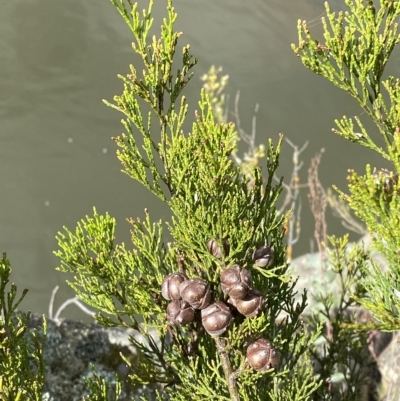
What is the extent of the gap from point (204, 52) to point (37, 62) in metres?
1.63

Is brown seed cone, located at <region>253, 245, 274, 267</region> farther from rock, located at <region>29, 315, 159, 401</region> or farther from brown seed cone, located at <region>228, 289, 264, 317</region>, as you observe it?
rock, located at <region>29, 315, 159, 401</region>

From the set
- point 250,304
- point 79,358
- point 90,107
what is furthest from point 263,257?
point 90,107

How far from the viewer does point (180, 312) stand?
2.78ft

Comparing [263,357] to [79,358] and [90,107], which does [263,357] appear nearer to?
[79,358]

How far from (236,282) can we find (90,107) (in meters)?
3.73

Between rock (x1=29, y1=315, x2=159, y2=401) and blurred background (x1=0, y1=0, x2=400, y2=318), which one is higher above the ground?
blurred background (x1=0, y1=0, x2=400, y2=318)

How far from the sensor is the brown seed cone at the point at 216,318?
2.70 feet

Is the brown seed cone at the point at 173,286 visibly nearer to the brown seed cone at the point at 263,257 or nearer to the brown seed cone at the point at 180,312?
the brown seed cone at the point at 180,312

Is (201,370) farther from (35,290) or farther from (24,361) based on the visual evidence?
(35,290)

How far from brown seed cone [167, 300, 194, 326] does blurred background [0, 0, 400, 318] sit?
132 inches

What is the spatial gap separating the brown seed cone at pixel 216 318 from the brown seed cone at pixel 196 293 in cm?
2

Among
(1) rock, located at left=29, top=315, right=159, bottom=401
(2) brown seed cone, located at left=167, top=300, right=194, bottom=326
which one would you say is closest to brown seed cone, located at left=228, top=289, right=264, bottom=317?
(2) brown seed cone, located at left=167, top=300, right=194, bottom=326

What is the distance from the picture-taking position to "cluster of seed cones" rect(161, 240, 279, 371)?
0.81 metres

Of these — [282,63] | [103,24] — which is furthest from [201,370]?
[282,63]
